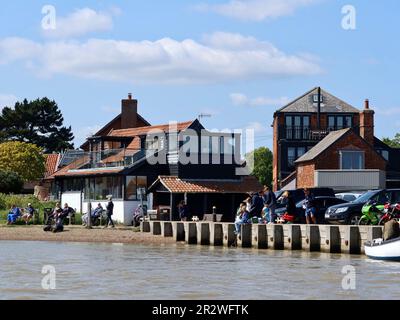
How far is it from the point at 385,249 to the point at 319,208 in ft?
34.1

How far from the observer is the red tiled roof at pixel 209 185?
6238 centimetres

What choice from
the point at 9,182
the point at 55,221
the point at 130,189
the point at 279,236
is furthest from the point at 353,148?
the point at 279,236

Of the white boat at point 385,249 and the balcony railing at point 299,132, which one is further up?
the balcony railing at point 299,132

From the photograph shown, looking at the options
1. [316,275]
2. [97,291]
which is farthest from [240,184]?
[97,291]

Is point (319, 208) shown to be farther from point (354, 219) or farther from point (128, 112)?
point (128, 112)

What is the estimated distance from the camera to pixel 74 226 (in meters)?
60.0

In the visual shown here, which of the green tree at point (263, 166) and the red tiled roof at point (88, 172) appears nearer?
the red tiled roof at point (88, 172)

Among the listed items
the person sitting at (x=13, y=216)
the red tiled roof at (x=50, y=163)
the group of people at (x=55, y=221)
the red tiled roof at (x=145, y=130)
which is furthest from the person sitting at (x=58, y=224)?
the red tiled roof at (x=50, y=163)

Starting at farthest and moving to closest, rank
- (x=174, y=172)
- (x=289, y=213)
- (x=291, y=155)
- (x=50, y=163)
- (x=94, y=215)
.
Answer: (x=50, y=163) < (x=291, y=155) < (x=174, y=172) < (x=94, y=215) < (x=289, y=213)

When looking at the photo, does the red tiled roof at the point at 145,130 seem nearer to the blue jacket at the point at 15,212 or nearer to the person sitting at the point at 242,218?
the blue jacket at the point at 15,212

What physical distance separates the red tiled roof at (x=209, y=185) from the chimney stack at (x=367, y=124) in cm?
2620

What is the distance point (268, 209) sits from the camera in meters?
44.6
